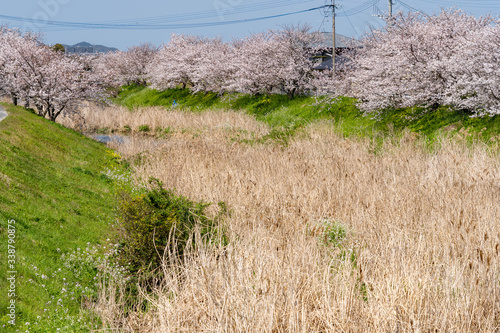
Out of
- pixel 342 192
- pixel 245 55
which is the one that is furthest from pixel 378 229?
pixel 245 55

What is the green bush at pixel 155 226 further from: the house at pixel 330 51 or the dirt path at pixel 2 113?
the house at pixel 330 51

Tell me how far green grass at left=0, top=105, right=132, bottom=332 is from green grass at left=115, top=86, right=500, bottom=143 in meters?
9.21

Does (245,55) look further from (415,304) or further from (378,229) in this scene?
(415,304)

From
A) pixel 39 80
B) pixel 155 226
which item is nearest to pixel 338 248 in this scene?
pixel 155 226

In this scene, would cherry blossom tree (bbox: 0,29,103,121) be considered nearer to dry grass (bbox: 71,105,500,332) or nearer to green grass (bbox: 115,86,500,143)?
dry grass (bbox: 71,105,500,332)

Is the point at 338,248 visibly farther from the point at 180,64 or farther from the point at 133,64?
the point at 133,64

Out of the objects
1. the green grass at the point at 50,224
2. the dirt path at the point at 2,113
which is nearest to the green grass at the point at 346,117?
the green grass at the point at 50,224

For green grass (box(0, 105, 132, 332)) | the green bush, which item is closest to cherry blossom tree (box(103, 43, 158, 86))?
green grass (box(0, 105, 132, 332))

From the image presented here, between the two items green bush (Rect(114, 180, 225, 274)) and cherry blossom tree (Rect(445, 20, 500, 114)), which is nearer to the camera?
green bush (Rect(114, 180, 225, 274))

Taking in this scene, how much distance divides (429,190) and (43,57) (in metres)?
23.2

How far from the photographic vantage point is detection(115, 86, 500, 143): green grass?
1770cm

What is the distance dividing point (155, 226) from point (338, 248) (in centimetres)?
387

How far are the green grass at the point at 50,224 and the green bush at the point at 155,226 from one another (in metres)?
0.67

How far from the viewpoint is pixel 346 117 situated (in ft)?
80.9
